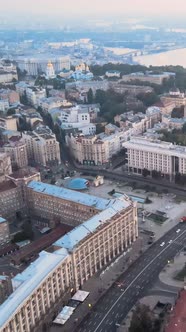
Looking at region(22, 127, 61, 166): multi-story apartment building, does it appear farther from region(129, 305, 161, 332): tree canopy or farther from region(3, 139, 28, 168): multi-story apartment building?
region(129, 305, 161, 332): tree canopy

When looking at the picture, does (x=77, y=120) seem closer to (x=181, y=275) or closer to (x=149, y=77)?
(x=149, y=77)

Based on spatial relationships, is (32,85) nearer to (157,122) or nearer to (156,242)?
(157,122)

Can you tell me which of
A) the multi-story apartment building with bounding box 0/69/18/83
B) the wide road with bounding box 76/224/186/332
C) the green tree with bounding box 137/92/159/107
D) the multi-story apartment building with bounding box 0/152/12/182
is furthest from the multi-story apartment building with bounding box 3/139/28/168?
the multi-story apartment building with bounding box 0/69/18/83

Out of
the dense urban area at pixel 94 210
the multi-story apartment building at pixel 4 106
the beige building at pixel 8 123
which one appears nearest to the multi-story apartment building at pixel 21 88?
the dense urban area at pixel 94 210

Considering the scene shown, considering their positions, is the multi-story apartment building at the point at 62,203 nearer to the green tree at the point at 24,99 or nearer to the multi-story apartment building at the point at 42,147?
the multi-story apartment building at the point at 42,147

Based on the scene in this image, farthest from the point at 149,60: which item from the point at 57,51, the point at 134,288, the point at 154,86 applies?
the point at 134,288
